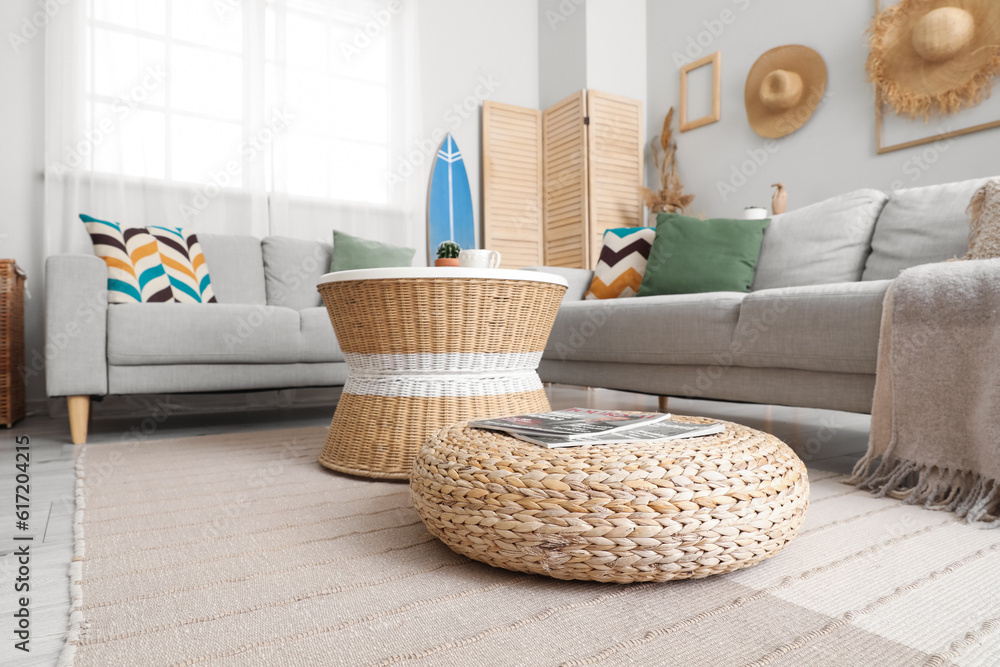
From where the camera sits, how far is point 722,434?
1.01 m

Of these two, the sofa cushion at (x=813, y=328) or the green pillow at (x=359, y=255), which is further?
the green pillow at (x=359, y=255)

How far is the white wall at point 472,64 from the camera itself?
14.2ft

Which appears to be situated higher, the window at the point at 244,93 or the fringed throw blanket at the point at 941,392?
the window at the point at 244,93

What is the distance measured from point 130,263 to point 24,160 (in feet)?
3.46

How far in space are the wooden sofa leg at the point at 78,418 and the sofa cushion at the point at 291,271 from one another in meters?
1.07

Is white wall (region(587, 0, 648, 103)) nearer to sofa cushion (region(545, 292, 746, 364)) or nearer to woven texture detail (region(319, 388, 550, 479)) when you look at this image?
sofa cushion (region(545, 292, 746, 364))

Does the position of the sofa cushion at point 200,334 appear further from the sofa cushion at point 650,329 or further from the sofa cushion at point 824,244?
the sofa cushion at point 824,244

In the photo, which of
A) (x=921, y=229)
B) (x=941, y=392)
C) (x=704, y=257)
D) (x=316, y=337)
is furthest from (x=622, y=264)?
(x=941, y=392)

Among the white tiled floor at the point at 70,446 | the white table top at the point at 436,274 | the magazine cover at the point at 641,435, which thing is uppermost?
the white table top at the point at 436,274

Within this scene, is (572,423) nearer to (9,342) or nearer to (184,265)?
(184,265)

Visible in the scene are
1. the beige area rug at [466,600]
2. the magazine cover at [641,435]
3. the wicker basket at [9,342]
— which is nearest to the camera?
the beige area rug at [466,600]

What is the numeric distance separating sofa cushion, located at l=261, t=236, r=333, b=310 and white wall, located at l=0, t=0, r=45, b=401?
1052 millimetres

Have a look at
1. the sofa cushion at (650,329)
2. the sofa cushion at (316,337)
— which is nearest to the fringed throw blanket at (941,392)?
the sofa cushion at (650,329)

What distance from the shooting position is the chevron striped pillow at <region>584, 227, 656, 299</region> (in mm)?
2799
